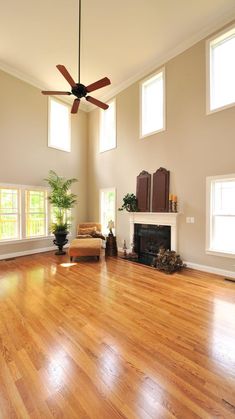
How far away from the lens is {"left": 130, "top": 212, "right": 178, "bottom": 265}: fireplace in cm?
499

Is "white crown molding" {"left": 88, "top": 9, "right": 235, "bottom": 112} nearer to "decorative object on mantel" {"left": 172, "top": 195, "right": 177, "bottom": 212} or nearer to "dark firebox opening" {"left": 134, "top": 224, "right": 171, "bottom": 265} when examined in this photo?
"decorative object on mantel" {"left": 172, "top": 195, "right": 177, "bottom": 212}

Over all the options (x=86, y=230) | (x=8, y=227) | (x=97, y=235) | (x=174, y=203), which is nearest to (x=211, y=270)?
(x=174, y=203)

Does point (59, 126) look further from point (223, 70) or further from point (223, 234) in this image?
point (223, 234)

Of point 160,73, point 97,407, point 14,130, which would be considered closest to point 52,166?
point 14,130

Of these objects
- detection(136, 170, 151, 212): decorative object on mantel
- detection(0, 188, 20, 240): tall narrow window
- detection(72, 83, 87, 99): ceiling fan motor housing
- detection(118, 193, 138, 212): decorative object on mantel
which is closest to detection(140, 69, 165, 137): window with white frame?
detection(136, 170, 151, 212): decorative object on mantel

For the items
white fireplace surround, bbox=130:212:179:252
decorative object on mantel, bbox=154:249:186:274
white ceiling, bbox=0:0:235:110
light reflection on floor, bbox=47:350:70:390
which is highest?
white ceiling, bbox=0:0:235:110

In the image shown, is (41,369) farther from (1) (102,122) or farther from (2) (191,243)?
(1) (102,122)

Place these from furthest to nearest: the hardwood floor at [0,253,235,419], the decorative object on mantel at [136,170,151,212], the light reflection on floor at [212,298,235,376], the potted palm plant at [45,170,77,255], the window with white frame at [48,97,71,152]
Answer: the window with white frame at [48,97,71,152]
the potted palm plant at [45,170,77,255]
the decorative object on mantel at [136,170,151,212]
the light reflection on floor at [212,298,235,376]
the hardwood floor at [0,253,235,419]

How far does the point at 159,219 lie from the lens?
5234 millimetres

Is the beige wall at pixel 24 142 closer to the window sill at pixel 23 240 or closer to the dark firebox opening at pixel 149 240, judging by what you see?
the window sill at pixel 23 240

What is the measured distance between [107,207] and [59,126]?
11.0 ft

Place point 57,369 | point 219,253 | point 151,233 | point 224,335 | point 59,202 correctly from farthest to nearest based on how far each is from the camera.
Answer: point 59,202 < point 151,233 < point 219,253 < point 224,335 < point 57,369

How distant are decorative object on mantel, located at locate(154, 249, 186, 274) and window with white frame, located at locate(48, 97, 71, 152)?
497cm

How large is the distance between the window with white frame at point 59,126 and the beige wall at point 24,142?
21cm
